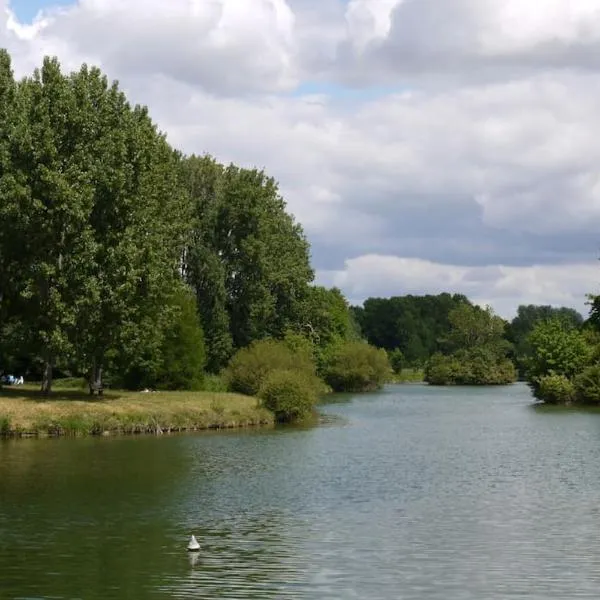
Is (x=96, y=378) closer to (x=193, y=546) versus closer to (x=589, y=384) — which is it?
(x=193, y=546)

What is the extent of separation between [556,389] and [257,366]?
3232 cm

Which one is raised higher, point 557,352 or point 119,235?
point 119,235

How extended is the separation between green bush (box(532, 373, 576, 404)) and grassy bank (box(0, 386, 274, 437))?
38.5 metres

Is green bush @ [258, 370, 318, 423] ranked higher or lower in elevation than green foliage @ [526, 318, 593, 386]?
lower

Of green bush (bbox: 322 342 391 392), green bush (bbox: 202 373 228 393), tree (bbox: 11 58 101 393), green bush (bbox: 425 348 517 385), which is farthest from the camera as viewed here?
green bush (bbox: 425 348 517 385)

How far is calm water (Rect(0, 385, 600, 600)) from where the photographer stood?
21.8 meters

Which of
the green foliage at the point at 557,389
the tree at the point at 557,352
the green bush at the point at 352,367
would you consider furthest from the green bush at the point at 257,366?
the green bush at the point at 352,367

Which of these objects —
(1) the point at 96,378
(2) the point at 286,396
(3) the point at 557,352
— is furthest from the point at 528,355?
(1) the point at 96,378

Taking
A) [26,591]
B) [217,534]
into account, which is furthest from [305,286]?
[26,591]

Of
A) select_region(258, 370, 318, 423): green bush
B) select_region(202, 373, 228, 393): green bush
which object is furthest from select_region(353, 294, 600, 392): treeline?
select_region(258, 370, 318, 423): green bush

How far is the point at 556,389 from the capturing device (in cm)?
9581

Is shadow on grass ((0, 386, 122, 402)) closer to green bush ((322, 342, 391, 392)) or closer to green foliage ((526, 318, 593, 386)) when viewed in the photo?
green foliage ((526, 318, 593, 386))

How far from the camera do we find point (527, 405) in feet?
322

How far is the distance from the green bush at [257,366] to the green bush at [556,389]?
27564 mm
